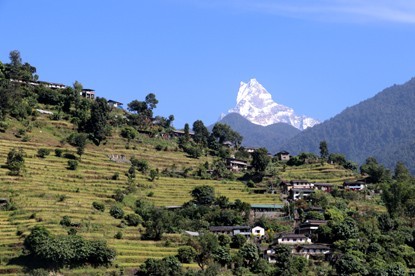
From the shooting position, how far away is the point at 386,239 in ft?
202

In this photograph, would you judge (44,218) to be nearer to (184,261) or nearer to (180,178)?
(184,261)

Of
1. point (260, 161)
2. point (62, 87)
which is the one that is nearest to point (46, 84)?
point (62, 87)

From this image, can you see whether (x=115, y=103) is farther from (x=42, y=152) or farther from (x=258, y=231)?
(x=258, y=231)

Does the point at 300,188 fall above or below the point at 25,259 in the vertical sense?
above

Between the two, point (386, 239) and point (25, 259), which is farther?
point (386, 239)

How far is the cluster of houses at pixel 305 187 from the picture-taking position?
76.4 m

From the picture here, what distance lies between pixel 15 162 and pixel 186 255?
2008cm

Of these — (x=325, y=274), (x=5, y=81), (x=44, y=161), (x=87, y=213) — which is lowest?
(x=325, y=274)

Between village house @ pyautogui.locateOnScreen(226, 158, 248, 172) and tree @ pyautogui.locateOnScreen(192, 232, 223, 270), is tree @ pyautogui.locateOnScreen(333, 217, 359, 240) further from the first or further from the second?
village house @ pyautogui.locateOnScreen(226, 158, 248, 172)

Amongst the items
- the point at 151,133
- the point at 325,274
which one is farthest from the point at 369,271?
the point at 151,133

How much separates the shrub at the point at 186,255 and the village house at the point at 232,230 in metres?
7.36

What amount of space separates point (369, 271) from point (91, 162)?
102ft

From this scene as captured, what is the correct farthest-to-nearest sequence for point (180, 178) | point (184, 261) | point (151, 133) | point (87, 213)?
point (151, 133) → point (180, 178) → point (87, 213) → point (184, 261)

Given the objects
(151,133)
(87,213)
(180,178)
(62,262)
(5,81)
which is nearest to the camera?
(62,262)
